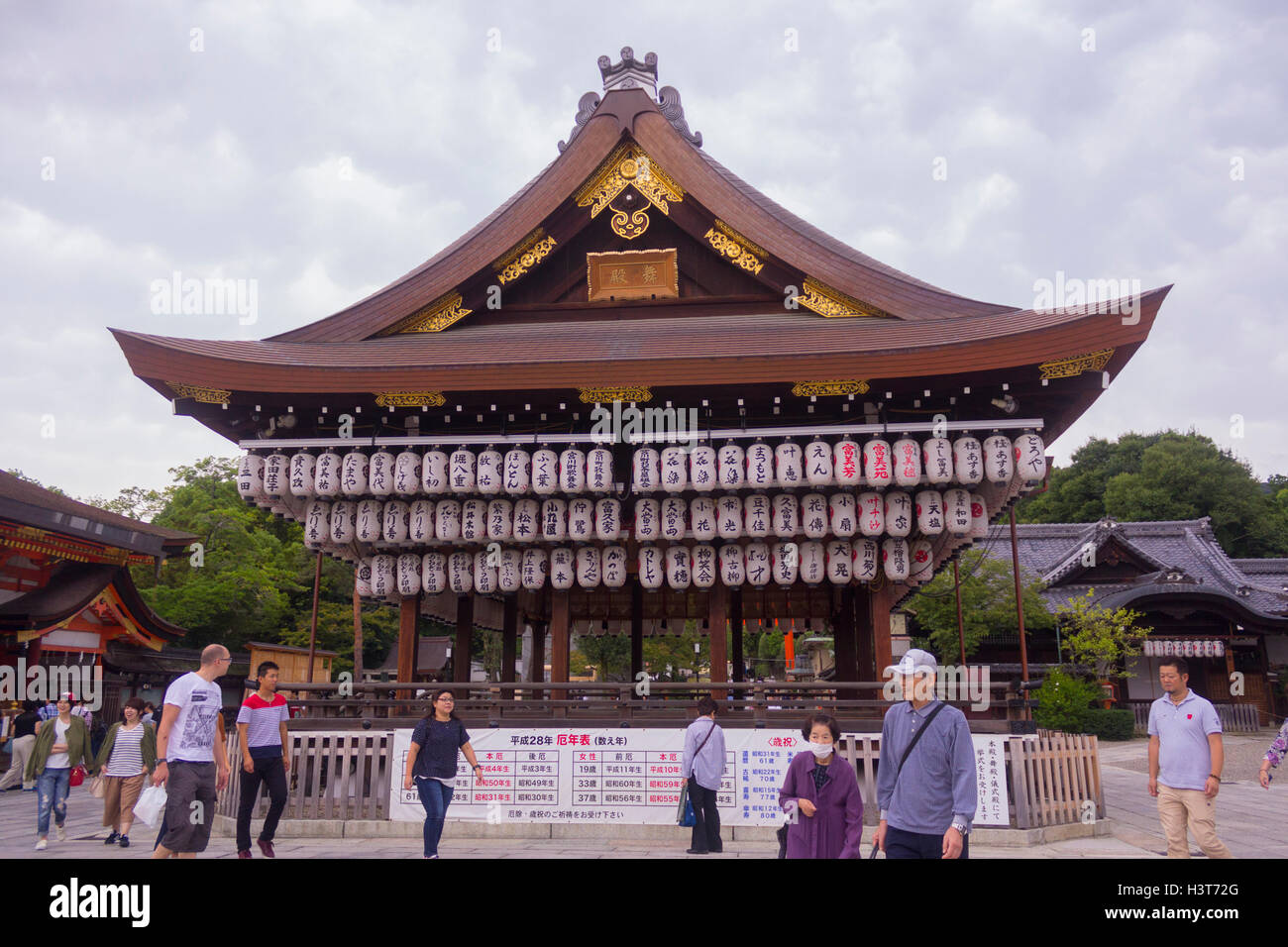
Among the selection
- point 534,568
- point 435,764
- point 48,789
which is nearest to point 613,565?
point 534,568

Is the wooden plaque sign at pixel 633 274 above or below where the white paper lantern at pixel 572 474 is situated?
above

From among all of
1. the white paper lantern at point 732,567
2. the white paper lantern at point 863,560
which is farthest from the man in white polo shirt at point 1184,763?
the white paper lantern at point 732,567

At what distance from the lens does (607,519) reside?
39.4 ft

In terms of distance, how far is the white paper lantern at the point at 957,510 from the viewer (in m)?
11.7

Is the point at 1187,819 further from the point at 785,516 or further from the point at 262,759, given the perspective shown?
the point at 262,759

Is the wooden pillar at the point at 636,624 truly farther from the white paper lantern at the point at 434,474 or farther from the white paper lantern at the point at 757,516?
the white paper lantern at the point at 434,474

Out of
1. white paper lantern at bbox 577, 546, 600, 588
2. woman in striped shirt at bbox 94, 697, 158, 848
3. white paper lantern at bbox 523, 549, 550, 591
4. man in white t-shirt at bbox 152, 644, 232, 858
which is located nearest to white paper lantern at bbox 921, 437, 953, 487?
white paper lantern at bbox 577, 546, 600, 588

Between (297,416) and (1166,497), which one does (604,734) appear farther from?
(1166,497)

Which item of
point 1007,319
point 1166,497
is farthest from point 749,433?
point 1166,497

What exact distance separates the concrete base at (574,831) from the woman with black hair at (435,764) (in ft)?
7.78

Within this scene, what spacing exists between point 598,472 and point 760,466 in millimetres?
2247

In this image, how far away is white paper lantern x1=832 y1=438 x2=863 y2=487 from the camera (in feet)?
36.9

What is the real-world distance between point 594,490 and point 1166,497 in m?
54.7

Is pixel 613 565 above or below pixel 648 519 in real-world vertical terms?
below
